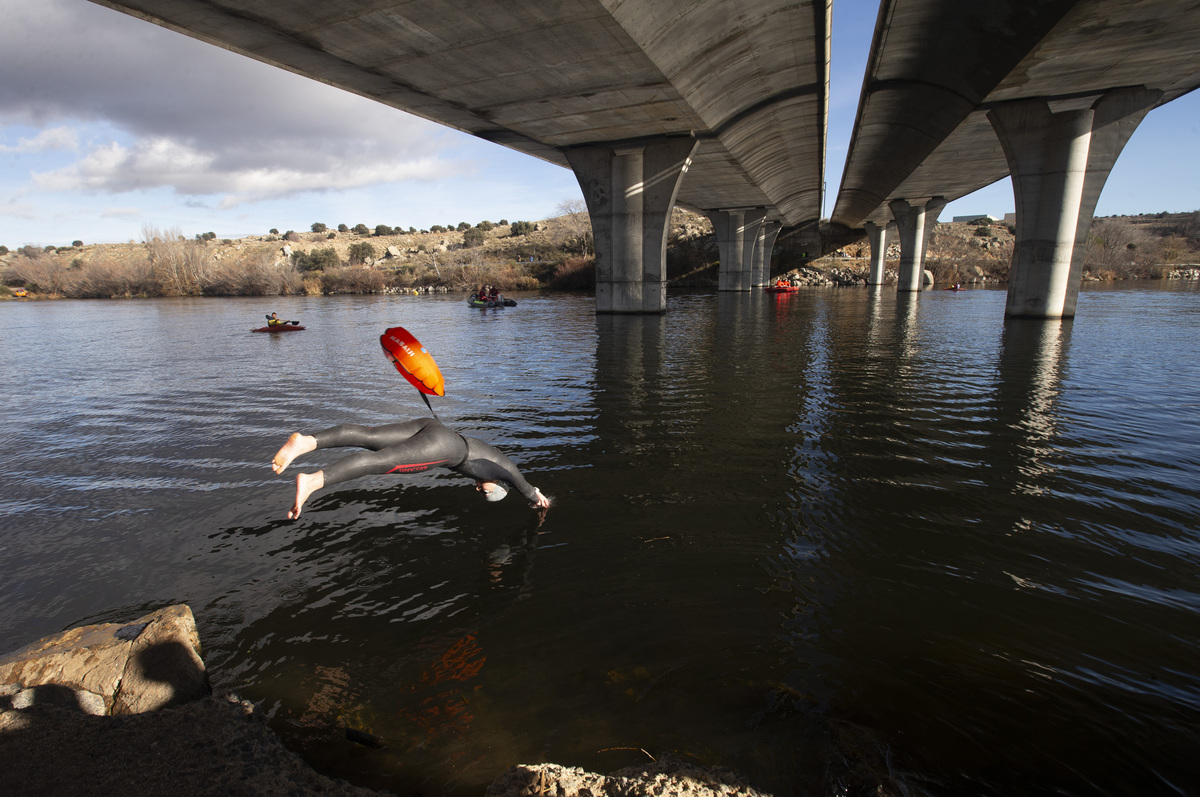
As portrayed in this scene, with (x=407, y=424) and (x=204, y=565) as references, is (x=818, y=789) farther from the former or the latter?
(x=204, y=565)

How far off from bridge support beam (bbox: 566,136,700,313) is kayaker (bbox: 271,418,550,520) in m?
21.7

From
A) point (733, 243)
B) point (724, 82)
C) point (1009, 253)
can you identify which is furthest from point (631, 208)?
point (1009, 253)

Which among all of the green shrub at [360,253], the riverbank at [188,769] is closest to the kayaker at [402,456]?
the riverbank at [188,769]

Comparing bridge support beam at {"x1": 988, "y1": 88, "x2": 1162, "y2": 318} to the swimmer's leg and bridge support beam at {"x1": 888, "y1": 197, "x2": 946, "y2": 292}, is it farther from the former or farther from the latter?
bridge support beam at {"x1": 888, "y1": 197, "x2": 946, "y2": 292}

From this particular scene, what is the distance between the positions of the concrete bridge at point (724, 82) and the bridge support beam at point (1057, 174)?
0.17 ft

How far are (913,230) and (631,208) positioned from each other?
3702cm

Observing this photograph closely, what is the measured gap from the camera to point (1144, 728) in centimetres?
286

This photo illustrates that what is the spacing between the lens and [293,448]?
384 cm

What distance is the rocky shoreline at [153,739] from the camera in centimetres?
232

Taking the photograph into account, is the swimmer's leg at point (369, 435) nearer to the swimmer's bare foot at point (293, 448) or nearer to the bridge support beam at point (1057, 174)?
the swimmer's bare foot at point (293, 448)

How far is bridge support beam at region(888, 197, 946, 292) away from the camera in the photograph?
50.1 metres

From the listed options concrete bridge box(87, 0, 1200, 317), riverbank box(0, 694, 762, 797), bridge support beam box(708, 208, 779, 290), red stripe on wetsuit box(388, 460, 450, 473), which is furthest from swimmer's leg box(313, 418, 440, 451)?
bridge support beam box(708, 208, 779, 290)

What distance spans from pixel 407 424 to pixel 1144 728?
4.86 metres

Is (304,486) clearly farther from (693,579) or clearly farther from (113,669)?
(693,579)
